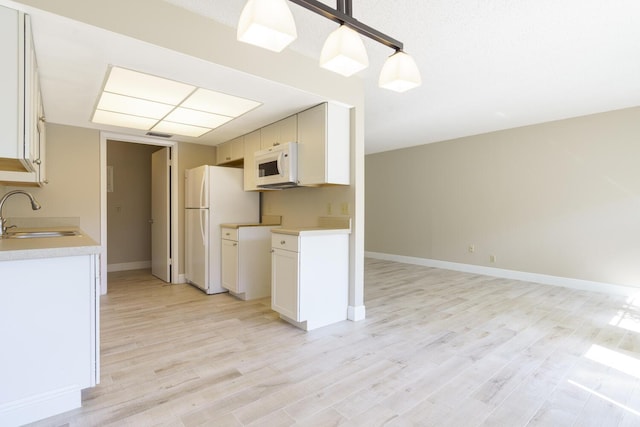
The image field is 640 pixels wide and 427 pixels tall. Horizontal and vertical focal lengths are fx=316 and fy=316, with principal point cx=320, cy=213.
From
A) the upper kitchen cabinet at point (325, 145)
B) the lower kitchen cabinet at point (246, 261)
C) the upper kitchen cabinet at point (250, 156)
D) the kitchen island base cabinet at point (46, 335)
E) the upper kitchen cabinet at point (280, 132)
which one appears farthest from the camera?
the upper kitchen cabinet at point (250, 156)

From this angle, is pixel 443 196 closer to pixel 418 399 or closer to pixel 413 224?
pixel 413 224

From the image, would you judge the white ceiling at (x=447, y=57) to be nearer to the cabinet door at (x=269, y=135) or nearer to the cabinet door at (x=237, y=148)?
the cabinet door at (x=269, y=135)

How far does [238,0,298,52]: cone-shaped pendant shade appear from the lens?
1.18m

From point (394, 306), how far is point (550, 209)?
9.90ft

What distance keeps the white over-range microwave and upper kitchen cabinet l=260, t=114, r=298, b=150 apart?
0.14 meters

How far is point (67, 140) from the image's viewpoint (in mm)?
3830

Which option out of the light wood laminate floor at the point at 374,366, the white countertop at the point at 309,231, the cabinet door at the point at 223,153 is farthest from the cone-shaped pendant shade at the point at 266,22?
the cabinet door at the point at 223,153

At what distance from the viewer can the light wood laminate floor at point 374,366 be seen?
1.68 metres

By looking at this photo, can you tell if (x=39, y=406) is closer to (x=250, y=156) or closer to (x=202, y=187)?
(x=202, y=187)

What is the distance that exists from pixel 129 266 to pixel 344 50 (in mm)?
5817

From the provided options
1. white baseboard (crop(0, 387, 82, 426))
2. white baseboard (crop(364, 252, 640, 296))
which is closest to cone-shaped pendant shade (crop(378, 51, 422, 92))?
white baseboard (crop(0, 387, 82, 426))

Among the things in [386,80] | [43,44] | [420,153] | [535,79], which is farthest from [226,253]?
[420,153]

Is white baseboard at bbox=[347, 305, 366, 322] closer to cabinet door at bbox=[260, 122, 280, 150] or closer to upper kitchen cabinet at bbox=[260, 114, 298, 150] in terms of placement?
upper kitchen cabinet at bbox=[260, 114, 298, 150]

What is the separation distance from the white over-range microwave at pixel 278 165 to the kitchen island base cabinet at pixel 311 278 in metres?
0.62
